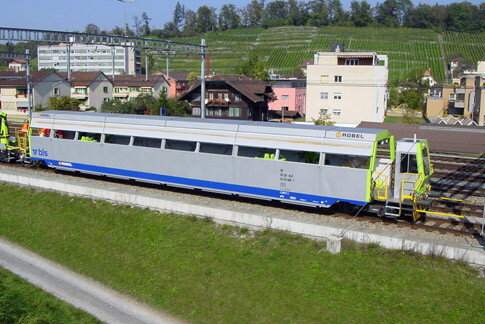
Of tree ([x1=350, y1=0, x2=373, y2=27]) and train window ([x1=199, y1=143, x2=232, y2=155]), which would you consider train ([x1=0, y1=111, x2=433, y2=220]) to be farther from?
tree ([x1=350, y1=0, x2=373, y2=27])

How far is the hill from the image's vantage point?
103 m

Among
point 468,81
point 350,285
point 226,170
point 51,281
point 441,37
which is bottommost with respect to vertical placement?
point 51,281

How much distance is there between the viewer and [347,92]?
47.0 m

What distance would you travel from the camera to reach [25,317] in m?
11.1

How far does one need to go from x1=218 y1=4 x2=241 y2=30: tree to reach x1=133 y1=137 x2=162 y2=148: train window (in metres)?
143

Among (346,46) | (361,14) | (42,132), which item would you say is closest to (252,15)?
(361,14)

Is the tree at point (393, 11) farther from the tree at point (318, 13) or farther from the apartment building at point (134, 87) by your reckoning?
the apartment building at point (134, 87)

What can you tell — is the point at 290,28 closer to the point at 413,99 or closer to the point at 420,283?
the point at 413,99

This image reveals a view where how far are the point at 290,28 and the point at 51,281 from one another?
13586 centimetres

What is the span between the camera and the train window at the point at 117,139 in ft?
66.9

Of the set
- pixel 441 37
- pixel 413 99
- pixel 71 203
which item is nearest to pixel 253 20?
pixel 441 37

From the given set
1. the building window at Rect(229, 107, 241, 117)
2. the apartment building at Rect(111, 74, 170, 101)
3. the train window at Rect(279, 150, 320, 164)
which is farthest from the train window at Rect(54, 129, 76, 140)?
the apartment building at Rect(111, 74, 170, 101)

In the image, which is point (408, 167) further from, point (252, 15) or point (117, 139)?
point (252, 15)

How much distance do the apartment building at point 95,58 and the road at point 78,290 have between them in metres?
108
